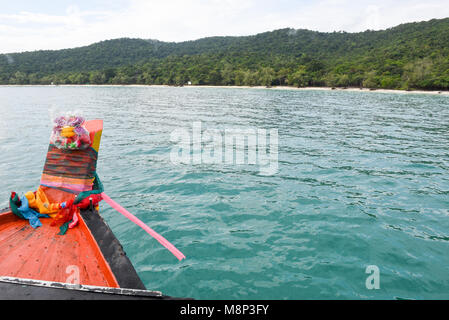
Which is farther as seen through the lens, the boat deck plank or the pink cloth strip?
the pink cloth strip

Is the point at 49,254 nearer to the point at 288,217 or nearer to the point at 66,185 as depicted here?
the point at 66,185

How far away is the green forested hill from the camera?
75250mm

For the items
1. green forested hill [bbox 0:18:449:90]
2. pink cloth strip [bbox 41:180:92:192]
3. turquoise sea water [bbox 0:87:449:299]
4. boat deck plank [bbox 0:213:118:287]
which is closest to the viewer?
boat deck plank [bbox 0:213:118:287]

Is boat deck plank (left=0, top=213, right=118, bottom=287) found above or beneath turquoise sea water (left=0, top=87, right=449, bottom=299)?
above

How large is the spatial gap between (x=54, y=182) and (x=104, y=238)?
2.18 meters

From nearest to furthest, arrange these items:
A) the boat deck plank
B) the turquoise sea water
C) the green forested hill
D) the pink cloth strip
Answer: the boat deck plank < the turquoise sea water < the pink cloth strip < the green forested hill

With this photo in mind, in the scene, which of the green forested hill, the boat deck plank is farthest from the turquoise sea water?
the green forested hill

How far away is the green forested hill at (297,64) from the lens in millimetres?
75250

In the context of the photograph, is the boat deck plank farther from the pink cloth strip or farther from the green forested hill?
the green forested hill

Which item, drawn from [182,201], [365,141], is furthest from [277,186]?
[365,141]

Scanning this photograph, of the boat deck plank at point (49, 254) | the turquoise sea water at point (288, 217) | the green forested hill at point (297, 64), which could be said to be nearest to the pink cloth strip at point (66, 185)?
the boat deck plank at point (49, 254)

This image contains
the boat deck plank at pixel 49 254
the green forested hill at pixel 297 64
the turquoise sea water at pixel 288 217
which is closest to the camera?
the boat deck plank at pixel 49 254

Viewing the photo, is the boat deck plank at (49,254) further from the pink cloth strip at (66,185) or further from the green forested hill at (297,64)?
the green forested hill at (297,64)
